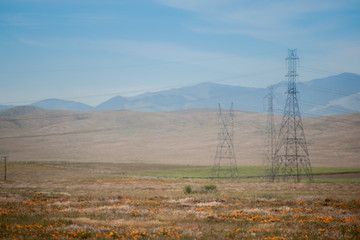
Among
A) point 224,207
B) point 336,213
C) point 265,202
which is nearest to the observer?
point 336,213

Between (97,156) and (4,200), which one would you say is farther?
(97,156)

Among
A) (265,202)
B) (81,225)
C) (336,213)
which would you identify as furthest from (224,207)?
(81,225)

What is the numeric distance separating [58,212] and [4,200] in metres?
8.04

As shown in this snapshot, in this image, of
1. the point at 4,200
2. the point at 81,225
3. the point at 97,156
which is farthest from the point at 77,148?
the point at 81,225

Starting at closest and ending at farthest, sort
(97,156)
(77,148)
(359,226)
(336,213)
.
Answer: (359,226) < (336,213) < (97,156) < (77,148)

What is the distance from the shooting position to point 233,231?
12.9 metres

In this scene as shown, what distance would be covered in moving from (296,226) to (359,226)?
281 centimetres

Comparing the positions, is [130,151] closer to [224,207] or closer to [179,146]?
[179,146]

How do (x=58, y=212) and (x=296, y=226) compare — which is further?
(x=58, y=212)

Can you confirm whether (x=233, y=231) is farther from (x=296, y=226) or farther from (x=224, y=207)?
(x=224, y=207)

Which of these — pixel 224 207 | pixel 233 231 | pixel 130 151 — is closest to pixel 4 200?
pixel 224 207

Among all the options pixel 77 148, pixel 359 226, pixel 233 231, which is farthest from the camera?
pixel 77 148

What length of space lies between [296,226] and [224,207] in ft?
23.6

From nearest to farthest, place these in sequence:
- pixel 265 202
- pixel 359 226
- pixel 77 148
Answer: pixel 359 226 < pixel 265 202 < pixel 77 148
